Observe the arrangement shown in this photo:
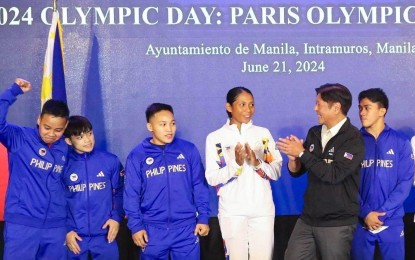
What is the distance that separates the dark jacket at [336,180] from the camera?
4359 mm

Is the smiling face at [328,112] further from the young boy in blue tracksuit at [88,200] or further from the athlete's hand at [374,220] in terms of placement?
the young boy in blue tracksuit at [88,200]

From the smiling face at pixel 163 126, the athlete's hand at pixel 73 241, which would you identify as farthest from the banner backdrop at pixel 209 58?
the athlete's hand at pixel 73 241

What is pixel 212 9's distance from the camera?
5.70 m

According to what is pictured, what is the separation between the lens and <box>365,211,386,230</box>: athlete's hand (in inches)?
184

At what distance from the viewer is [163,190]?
4.74 metres

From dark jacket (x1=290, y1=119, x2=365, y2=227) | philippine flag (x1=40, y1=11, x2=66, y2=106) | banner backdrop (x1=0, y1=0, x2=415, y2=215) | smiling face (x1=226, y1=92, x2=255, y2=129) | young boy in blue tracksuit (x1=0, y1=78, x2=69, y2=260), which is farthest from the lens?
banner backdrop (x1=0, y1=0, x2=415, y2=215)

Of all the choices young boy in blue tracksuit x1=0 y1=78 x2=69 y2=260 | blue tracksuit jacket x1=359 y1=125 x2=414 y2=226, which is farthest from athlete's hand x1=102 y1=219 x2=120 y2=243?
blue tracksuit jacket x1=359 y1=125 x2=414 y2=226

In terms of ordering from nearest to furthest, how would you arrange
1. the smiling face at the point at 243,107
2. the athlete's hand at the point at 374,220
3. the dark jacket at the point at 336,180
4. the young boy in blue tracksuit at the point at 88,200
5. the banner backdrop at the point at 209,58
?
the dark jacket at the point at 336,180
the athlete's hand at the point at 374,220
the young boy in blue tracksuit at the point at 88,200
the smiling face at the point at 243,107
the banner backdrop at the point at 209,58

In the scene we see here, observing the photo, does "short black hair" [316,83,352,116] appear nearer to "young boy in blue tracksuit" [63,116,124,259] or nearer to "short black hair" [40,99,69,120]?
"young boy in blue tracksuit" [63,116,124,259]

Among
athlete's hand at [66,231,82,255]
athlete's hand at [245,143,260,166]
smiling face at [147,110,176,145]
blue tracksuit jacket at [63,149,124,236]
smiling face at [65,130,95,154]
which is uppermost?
smiling face at [147,110,176,145]

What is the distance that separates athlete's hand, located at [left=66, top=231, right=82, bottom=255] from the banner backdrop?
113 centimetres

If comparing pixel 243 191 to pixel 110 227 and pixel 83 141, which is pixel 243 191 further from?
pixel 83 141

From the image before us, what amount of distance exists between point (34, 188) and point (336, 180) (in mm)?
2012

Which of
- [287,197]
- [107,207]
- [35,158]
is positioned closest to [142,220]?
[107,207]
